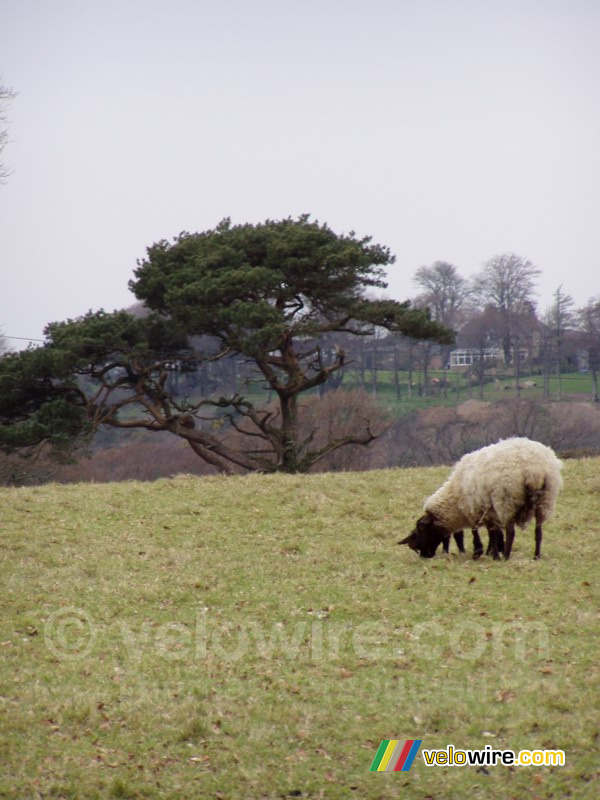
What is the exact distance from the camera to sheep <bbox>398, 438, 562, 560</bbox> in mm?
11695

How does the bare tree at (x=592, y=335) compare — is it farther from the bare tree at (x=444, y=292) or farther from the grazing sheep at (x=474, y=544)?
the grazing sheep at (x=474, y=544)

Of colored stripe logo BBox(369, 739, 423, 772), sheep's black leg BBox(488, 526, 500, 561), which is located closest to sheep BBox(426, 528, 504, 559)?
sheep's black leg BBox(488, 526, 500, 561)

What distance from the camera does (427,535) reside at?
12.8 metres

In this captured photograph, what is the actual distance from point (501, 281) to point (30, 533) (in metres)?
59.4

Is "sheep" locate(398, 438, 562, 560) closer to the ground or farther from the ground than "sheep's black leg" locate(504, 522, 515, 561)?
farther from the ground

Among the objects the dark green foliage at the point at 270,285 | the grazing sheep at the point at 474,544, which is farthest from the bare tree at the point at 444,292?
the grazing sheep at the point at 474,544

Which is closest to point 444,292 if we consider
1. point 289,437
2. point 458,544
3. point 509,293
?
point 509,293

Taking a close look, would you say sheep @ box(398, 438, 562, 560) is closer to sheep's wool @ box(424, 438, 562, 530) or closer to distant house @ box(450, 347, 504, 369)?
sheep's wool @ box(424, 438, 562, 530)

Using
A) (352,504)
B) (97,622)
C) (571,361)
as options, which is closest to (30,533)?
(97,622)

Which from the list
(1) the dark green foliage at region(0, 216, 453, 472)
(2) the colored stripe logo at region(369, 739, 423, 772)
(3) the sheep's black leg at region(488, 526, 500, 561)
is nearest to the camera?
(2) the colored stripe logo at region(369, 739, 423, 772)

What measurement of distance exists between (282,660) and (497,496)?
4431 mm

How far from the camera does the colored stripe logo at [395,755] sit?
6.52 meters

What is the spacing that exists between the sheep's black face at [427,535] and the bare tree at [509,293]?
5267cm

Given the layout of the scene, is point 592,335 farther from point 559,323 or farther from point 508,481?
point 508,481
